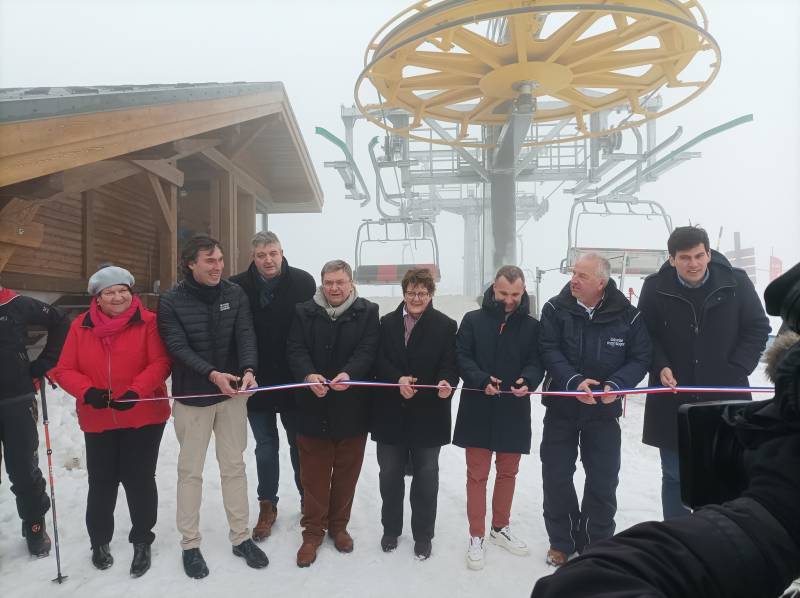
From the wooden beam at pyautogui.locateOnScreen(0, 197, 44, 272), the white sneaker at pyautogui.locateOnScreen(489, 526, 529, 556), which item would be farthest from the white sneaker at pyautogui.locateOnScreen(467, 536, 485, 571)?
the wooden beam at pyautogui.locateOnScreen(0, 197, 44, 272)

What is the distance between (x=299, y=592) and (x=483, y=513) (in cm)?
112

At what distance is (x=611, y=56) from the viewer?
194 inches

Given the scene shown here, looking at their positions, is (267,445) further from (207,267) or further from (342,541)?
(207,267)

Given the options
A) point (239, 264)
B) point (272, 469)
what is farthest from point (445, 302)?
point (272, 469)

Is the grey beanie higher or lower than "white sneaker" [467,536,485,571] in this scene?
higher

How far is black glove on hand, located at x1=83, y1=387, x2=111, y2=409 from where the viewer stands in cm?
272

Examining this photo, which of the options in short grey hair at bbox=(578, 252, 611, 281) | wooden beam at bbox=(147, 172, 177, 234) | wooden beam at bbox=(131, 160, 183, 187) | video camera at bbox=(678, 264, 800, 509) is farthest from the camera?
wooden beam at bbox=(147, 172, 177, 234)

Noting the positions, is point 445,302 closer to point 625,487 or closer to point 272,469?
point 625,487

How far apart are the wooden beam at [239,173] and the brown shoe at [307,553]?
6.24 metres

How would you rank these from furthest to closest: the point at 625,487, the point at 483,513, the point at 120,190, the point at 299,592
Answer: the point at 120,190 → the point at 625,487 → the point at 483,513 → the point at 299,592

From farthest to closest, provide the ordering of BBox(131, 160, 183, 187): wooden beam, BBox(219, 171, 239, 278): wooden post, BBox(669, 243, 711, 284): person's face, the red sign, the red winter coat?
1. the red sign
2. BBox(219, 171, 239, 278): wooden post
3. BBox(131, 160, 183, 187): wooden beam
4. the red winter coat
5. BBox(669, 243, 711, 284): person's face

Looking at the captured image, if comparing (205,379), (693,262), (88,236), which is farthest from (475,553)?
(88,236)

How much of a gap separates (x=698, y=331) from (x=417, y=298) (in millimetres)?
1560

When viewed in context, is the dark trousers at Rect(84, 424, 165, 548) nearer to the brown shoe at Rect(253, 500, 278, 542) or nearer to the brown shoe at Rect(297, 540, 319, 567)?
the brown shoe at Rect(253, 500, 278, 542)
